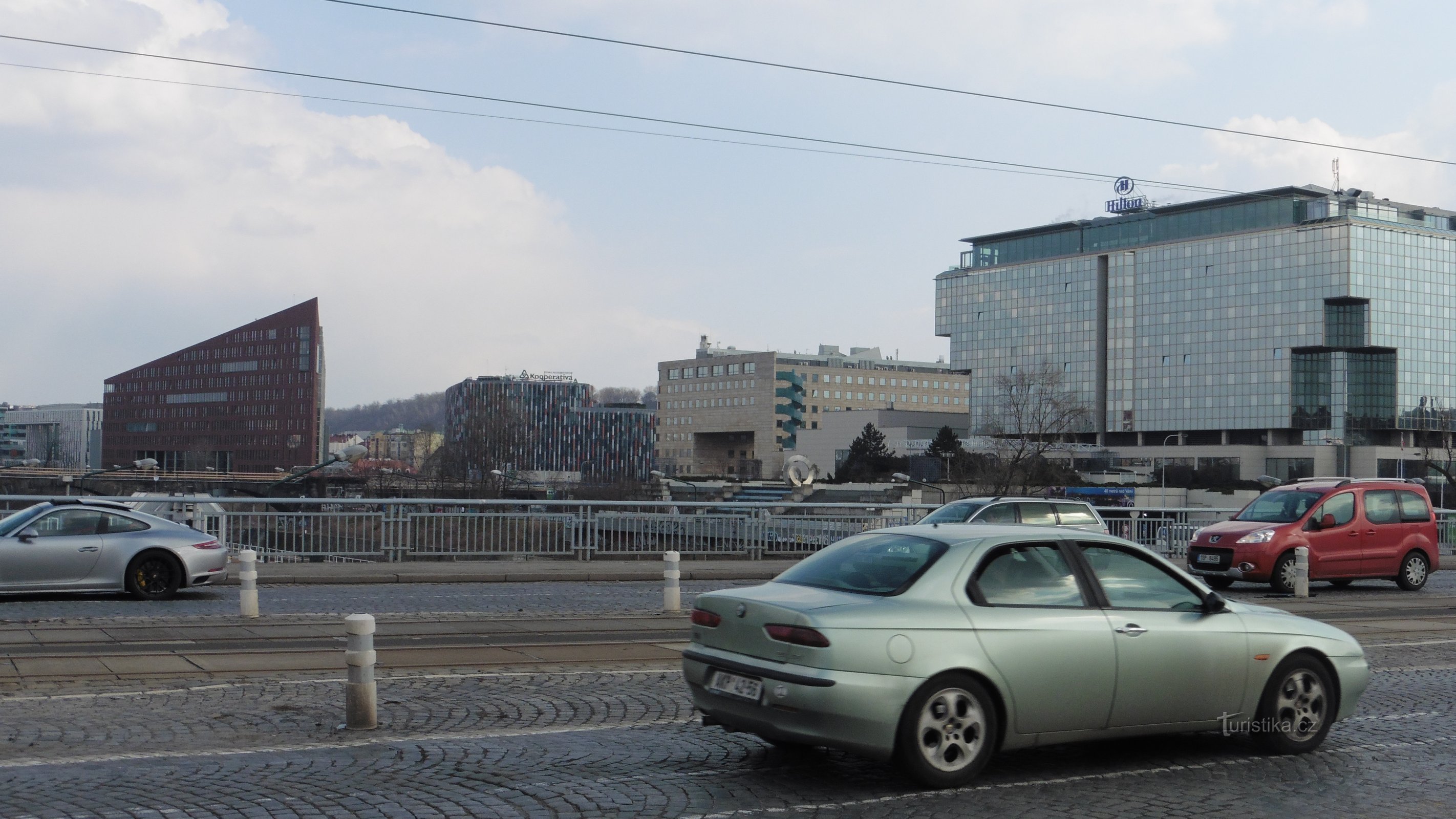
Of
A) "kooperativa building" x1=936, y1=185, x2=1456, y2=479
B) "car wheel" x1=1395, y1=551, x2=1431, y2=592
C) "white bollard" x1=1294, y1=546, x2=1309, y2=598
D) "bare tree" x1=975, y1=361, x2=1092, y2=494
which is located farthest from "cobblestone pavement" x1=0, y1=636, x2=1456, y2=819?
"kooperativa building" x1=936, y1=185, x2=1456, y2=479

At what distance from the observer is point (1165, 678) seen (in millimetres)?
7418

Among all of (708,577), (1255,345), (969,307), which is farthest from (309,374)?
(708,577)

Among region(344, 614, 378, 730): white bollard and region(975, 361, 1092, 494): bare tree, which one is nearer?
region(344, 614, 378, 730): white bollard

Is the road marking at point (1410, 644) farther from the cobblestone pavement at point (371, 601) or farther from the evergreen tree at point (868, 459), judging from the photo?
the evergreen tree at point (868, 459)

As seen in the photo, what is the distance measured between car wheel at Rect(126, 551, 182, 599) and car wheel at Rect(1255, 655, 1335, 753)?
13.8 m

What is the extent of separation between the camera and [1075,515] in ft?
67.1

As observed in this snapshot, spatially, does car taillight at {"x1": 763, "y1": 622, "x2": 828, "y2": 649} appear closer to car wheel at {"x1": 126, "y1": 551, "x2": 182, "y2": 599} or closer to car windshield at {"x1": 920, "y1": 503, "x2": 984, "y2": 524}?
car wheel at {"x1": 126, "y1": 551, "x2": 182, "y2": 599}

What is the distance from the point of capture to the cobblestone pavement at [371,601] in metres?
15.6

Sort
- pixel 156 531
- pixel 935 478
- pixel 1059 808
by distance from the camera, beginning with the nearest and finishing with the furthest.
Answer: pixel 1059 808 → pixel 156 531 → pixel 935 478

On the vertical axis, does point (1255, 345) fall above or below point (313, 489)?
above

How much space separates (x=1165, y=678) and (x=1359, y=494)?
1649 cm

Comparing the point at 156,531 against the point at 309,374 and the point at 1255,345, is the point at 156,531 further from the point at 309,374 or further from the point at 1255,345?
the point at 309,374

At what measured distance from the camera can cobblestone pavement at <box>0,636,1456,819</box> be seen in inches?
250

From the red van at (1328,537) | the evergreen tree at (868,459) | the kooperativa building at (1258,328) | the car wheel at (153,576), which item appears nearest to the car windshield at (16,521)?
the car wheel at (153,576)
